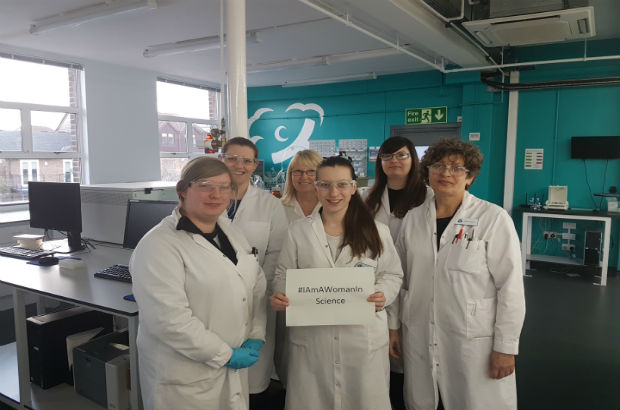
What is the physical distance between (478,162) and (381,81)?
20.5ft

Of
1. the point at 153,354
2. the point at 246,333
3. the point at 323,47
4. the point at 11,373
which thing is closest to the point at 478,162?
the point at 246,333

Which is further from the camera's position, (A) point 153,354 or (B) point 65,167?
(B) point 65,167

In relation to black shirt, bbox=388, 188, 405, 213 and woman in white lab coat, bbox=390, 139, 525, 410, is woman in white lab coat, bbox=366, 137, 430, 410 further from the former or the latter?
woman in white lab coat, bbox=390, 139, 525, 410

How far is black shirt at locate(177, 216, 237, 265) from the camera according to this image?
1.56 metres

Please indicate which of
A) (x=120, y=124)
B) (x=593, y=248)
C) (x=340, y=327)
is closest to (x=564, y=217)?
(x=593, y=248)

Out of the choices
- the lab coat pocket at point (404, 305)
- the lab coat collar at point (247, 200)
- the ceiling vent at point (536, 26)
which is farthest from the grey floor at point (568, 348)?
the ceiling vent at point (536, 26)

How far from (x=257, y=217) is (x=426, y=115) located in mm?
5905

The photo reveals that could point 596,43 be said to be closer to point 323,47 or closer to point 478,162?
point 323,47

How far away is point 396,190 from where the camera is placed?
Answer: 2203mm

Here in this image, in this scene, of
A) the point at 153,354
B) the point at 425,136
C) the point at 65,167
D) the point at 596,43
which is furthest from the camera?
the point at 425,136

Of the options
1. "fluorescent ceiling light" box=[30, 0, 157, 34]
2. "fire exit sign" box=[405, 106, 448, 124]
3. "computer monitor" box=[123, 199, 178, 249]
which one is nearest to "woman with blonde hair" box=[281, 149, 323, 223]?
"computer monitor" box=[123, 199, 178, 249]

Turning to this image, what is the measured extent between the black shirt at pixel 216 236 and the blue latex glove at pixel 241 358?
0.33 metres

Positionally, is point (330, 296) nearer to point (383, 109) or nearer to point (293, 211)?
point (293, 211)

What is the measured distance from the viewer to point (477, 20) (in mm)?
3902
